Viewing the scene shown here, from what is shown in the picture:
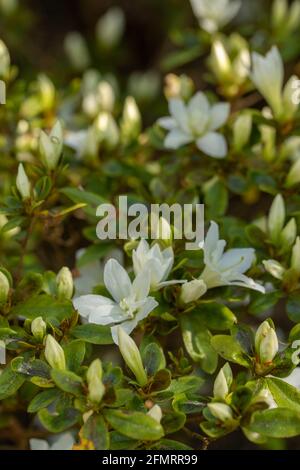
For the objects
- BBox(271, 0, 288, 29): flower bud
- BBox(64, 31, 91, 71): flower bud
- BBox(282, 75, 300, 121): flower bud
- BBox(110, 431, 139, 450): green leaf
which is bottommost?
BBox(110, 431, 139, 450): green leaf

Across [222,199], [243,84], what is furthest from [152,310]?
[243,84]

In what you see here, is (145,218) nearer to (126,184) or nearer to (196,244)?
(196,244)

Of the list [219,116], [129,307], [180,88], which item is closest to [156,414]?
[129,307]

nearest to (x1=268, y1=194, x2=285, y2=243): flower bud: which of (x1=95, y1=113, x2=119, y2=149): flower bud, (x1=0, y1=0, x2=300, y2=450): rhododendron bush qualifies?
(x1=0, y1=0, x2=300, y2=450): rhododendron bush

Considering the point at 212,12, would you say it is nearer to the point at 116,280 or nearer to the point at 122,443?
the point at 116,280

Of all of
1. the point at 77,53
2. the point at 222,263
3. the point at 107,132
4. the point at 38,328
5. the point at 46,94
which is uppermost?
the point at 77,53

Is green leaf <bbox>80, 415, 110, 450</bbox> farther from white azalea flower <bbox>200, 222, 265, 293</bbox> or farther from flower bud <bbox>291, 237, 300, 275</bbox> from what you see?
flower bud <bbox>291, 237, 300, 275</bbox>

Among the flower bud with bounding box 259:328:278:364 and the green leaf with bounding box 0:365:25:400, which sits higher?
the flower bud with bounding box 259:328:278:364
